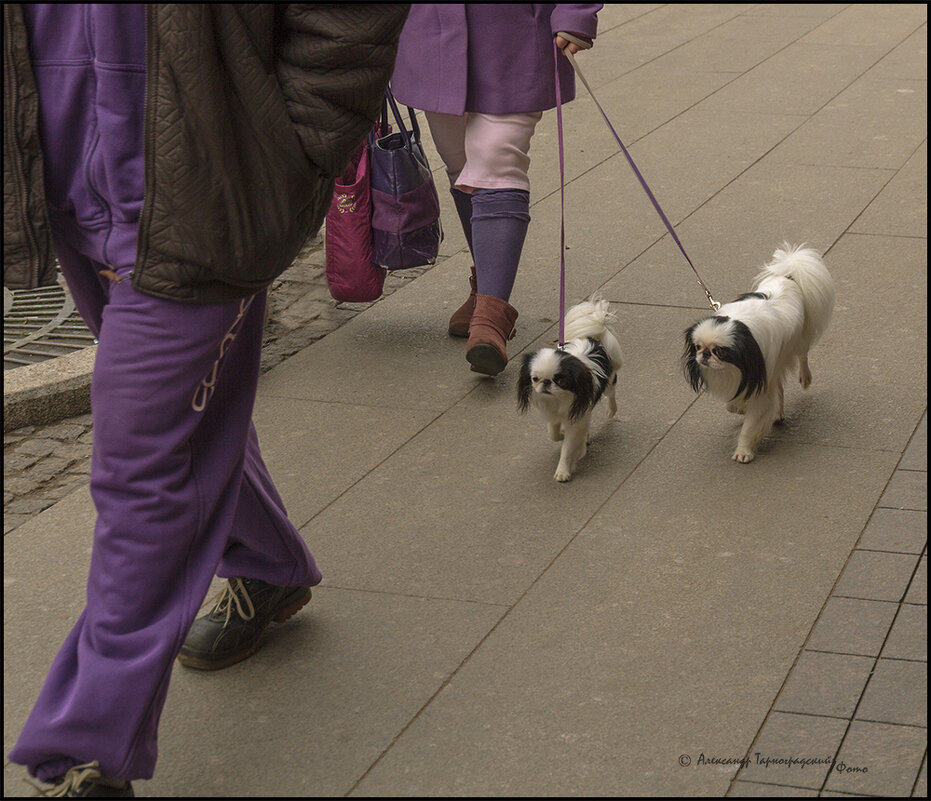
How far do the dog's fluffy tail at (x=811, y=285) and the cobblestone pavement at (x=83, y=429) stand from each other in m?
2.10

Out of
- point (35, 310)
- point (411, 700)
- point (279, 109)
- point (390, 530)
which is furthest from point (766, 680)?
point (35, 310)

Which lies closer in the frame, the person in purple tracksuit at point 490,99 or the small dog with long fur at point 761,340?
the small dog with long fur at point 761,340

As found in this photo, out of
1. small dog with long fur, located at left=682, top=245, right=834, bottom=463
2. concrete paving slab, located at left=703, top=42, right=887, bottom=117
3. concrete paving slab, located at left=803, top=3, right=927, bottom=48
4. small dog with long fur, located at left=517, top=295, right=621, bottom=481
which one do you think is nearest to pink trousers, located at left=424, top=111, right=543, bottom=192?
small dog with long fur, located at left=517, top=295, right=621, bottom=481

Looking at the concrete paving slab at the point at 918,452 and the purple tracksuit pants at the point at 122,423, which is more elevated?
the purple tracksuit pants at the point at 122,423

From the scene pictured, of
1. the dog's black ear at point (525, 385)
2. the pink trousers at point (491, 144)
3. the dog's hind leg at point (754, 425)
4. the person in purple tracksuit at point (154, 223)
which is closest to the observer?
the person in purple tracksuit at point (154, 223)

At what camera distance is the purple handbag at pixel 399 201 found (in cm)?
574

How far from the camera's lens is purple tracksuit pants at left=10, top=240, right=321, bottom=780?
2.92 m

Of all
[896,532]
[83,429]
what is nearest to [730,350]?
[896,532]

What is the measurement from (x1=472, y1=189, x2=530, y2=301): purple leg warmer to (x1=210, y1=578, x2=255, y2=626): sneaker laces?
7.12 ft

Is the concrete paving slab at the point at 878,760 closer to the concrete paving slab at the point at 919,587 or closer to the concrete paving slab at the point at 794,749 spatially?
the concrete paving slab at the point at 794,749

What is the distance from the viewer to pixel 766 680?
138 inches

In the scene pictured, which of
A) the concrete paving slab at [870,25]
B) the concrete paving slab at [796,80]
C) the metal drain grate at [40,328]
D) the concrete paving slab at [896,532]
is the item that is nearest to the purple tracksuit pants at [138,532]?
the concrete paving slab at [896,532]

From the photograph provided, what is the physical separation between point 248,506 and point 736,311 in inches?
75.4

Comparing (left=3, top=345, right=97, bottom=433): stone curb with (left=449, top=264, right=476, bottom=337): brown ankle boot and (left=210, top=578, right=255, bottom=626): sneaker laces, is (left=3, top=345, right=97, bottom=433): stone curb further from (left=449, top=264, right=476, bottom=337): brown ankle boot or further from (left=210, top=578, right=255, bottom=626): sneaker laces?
(left=210, top=578, right=255, bottom=626): sneaker laces
